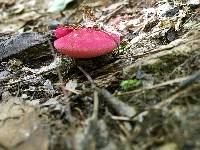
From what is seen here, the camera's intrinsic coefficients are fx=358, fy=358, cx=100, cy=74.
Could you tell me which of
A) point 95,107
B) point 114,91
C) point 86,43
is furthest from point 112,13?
point 95,107

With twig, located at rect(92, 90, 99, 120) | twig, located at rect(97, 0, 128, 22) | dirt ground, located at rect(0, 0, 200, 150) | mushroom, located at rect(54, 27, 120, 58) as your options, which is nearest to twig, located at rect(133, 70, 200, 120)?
dirt ground, located at rect(0, 0, 200, 150)

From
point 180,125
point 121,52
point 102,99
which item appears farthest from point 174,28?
point 180,125

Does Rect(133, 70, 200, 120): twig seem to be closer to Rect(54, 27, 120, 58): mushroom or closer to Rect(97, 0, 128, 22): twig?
Rect(54, 27, 120, 58): mushroom

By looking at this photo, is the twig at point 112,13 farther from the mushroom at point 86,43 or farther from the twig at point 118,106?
the twig at point 118,106

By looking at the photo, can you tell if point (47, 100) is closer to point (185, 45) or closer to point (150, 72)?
point (150, 72)

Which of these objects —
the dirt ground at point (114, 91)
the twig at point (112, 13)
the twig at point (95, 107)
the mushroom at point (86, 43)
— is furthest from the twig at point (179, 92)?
the twig at point (112, 13)

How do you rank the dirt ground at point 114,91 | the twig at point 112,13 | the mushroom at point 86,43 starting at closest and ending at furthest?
the dirt ground at point 114,91 → the mushroom at point 86,43 → the twig at point 112,13
